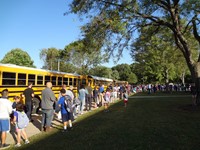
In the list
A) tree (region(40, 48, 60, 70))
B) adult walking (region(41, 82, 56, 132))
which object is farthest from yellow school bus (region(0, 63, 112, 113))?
tree (region(40, 48, 60, 70))

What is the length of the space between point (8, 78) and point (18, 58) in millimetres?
46592

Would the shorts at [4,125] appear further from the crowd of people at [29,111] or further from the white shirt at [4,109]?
the white shirt at [4,109]

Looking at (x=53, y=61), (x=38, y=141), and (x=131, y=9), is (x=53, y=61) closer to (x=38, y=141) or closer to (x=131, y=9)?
(x=131, y=9)

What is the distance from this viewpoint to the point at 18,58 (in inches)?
2240

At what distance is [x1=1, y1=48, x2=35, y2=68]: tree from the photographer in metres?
56.0

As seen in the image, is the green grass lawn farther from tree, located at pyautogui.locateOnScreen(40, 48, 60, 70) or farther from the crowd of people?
tree, located at pyautogui.locateOnScreen(40, 48, 60, 70)

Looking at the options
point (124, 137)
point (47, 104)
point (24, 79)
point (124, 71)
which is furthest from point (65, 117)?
point (124, 71)

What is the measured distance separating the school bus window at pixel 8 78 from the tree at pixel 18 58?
44749mm

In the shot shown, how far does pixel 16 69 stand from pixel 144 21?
8.56 meters

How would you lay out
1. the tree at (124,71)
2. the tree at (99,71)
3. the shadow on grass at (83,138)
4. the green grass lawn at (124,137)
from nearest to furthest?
the green grass lawn at (124,137) < the shadow on grass at (83,138) < the tree at (99,71) < the tree at (124,71)

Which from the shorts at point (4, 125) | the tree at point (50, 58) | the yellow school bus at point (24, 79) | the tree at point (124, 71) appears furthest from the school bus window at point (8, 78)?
the tree at point (124, 71)

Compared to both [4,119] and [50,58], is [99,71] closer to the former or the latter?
[50,58]

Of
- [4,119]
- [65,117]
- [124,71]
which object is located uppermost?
[124,71]

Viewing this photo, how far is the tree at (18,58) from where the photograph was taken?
56.0m
